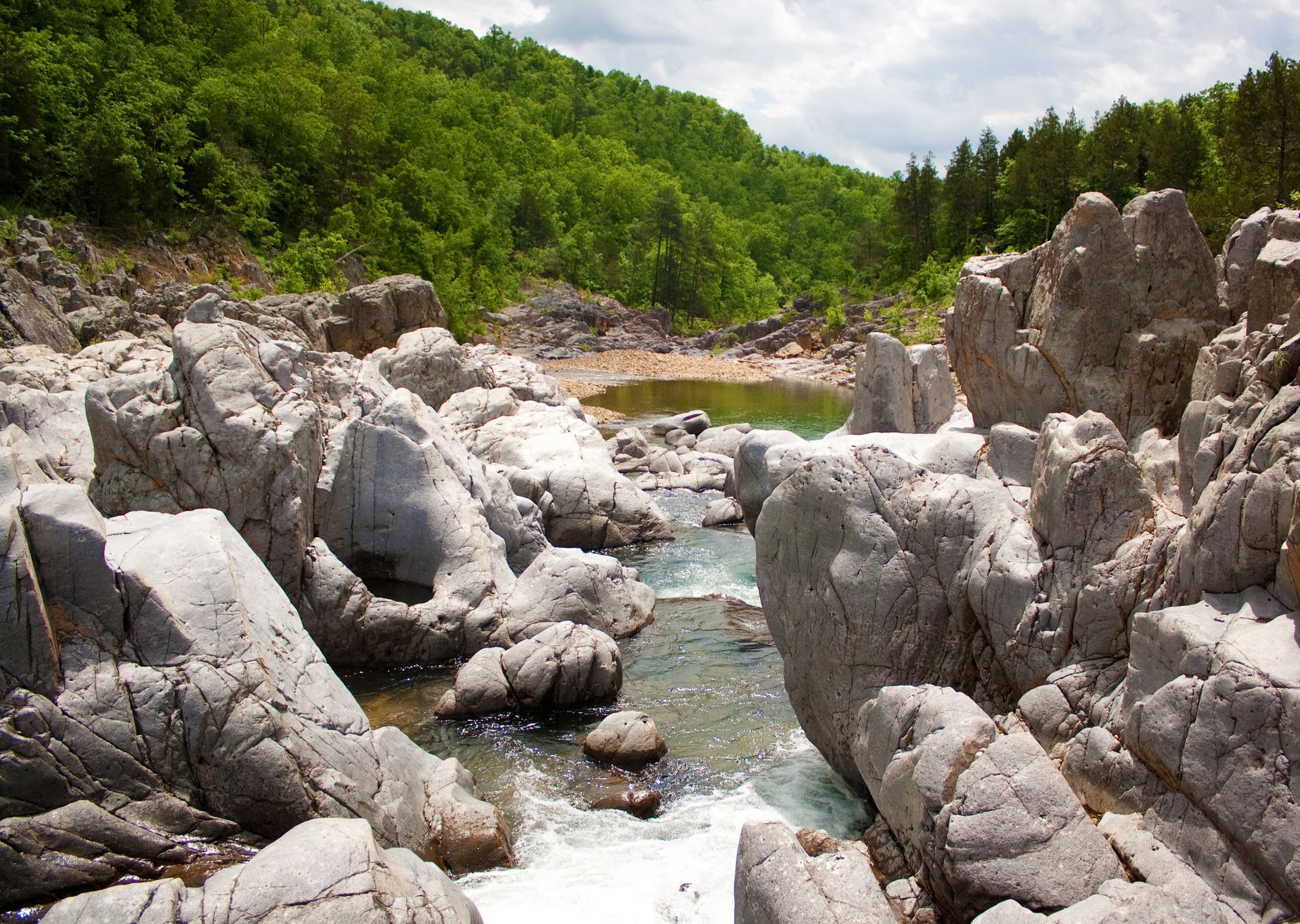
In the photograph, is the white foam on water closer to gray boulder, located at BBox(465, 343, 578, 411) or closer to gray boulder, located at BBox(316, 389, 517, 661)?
gray boulder, located at BBox(316, 389, 517, 661)

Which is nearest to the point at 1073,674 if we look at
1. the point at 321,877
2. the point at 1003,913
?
the point at 1003,913

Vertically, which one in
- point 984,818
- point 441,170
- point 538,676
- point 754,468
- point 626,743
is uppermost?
point 441,170

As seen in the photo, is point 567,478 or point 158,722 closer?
point 158,722

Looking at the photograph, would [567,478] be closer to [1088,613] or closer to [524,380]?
[524,380]

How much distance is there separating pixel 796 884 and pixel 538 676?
21.4ft

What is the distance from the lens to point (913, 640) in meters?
10.6

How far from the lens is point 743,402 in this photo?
51.7 meters

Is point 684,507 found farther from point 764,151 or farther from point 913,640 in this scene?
point 764,151

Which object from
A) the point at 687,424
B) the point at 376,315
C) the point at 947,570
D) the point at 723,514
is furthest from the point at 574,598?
the point at 376,315

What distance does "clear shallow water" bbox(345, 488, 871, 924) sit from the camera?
954cm

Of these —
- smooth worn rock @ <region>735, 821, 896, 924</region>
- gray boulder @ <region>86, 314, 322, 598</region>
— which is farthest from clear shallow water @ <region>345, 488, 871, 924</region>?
gray boulder @ <region>86, 314, 322, 598</region>

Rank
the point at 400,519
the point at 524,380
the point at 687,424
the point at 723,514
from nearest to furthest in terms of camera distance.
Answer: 1. the point at 400,519
2. the point at 723,514
3. the point at 524,380
4. the point at 687,424

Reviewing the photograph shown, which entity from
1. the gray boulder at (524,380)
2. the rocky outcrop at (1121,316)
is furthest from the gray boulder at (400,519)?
the gray boulder at (524,380)

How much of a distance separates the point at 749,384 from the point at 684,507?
113 ft
